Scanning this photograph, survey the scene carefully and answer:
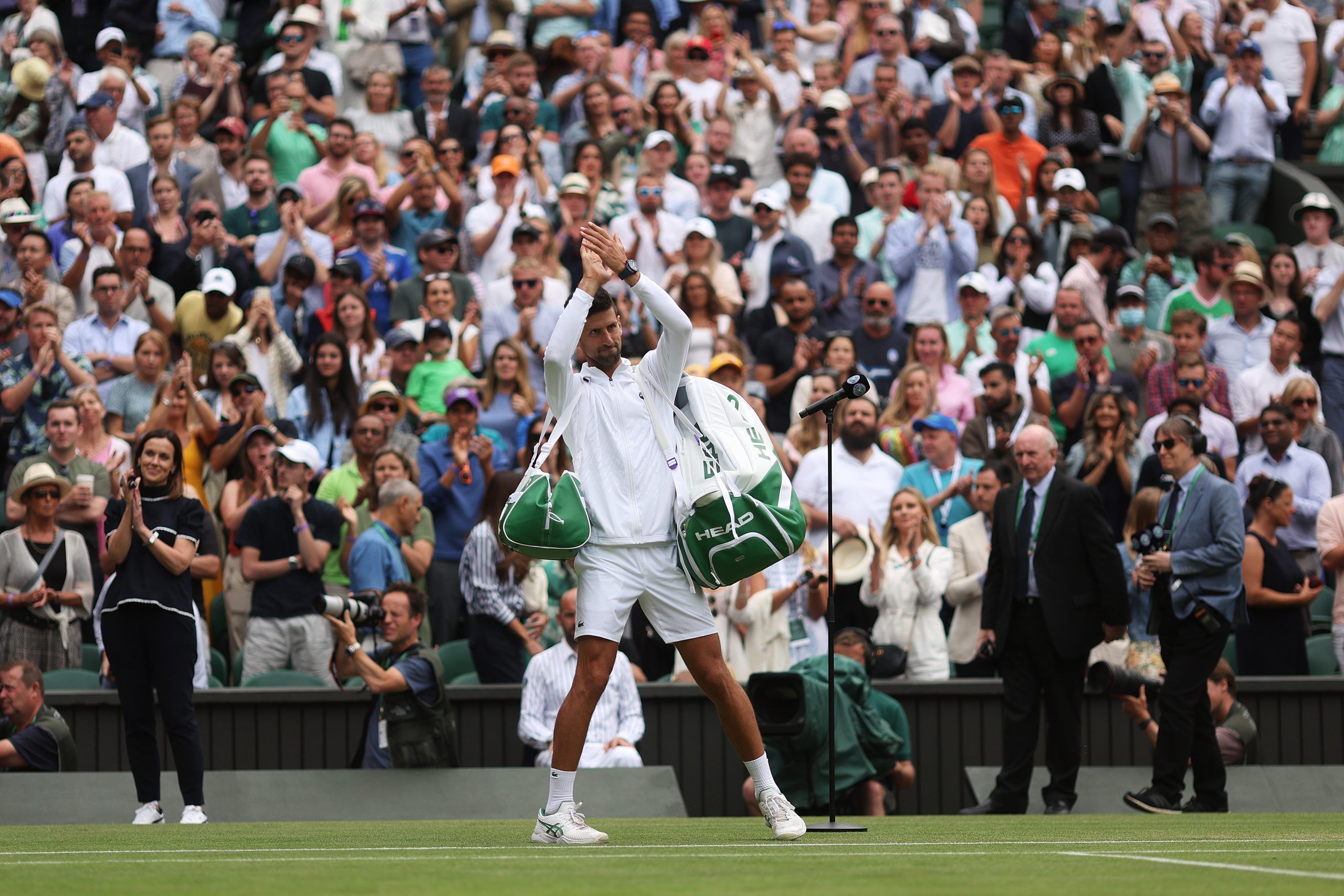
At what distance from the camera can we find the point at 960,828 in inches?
324

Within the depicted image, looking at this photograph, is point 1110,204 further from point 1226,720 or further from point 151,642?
point 151,642

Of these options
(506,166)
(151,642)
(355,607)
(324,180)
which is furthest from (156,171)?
(151,642)

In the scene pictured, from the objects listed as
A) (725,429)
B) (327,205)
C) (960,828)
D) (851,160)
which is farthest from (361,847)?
(851,160)

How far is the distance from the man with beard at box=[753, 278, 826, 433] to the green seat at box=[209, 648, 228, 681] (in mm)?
4377

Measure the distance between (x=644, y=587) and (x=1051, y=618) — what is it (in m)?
3.81

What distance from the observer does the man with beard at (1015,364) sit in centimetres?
1406

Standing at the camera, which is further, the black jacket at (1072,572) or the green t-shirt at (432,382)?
the green t-shirt at (432,382)

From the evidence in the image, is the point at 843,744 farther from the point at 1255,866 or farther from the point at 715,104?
the point at 715,104

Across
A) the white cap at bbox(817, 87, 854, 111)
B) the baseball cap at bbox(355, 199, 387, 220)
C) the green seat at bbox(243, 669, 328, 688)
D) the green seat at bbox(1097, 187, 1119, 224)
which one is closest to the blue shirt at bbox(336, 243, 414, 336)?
the baseball cap at bbox(355, 199, 387, 220)

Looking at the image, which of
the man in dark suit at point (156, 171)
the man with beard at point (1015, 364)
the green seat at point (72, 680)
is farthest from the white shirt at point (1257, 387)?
the man in dark suit at point (156, 171)

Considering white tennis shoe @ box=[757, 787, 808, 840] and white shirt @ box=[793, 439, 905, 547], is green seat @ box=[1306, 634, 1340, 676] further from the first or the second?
white tennis shoe @ box=[757, 787, 808, 840]

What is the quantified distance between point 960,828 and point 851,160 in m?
9.68

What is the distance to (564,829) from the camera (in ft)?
22.9

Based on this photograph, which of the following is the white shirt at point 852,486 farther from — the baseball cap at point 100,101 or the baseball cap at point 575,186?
the baseball cap at point 100,101
